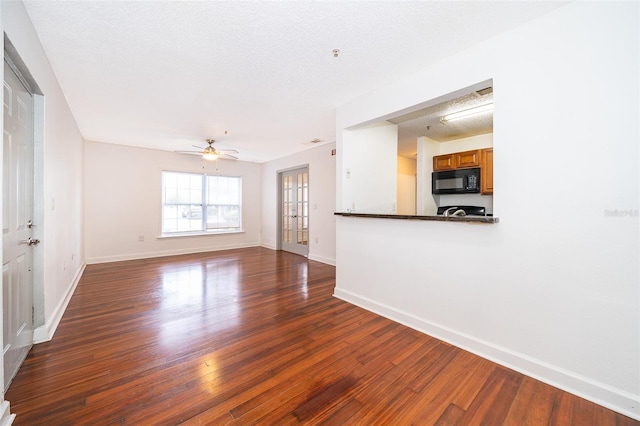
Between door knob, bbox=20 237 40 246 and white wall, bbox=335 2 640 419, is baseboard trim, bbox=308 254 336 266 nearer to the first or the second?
white wall, bbox=335 2 640 419

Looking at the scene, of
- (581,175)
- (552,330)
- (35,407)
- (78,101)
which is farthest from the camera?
(78,101)

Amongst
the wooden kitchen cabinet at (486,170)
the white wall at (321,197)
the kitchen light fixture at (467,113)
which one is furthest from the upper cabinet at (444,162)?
the white wall at (321,197)

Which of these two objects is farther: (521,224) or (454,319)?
(454,319)

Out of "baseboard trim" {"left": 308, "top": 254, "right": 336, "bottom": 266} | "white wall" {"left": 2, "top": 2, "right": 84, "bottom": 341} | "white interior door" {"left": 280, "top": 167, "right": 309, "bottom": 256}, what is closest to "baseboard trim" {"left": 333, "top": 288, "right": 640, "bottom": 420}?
"baseboard trim" {"left": 308, "top": 254, "right": 336, "bottom": 266}

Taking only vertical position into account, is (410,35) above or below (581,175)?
above

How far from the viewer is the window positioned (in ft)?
20.0

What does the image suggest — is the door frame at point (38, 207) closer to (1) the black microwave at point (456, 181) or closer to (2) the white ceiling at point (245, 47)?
(2) the white ceiling at point (245, 47)

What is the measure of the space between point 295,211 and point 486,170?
4.10 m

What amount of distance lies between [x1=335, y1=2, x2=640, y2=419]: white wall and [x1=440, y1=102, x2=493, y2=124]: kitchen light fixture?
4.63 ft

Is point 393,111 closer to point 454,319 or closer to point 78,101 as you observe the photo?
point 454,319

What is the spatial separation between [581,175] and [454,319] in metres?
1.41

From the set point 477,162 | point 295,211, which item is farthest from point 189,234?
point 477,162

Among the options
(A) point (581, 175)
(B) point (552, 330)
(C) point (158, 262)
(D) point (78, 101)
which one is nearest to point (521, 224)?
(A) point (581, 175)

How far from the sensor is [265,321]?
102 inches
